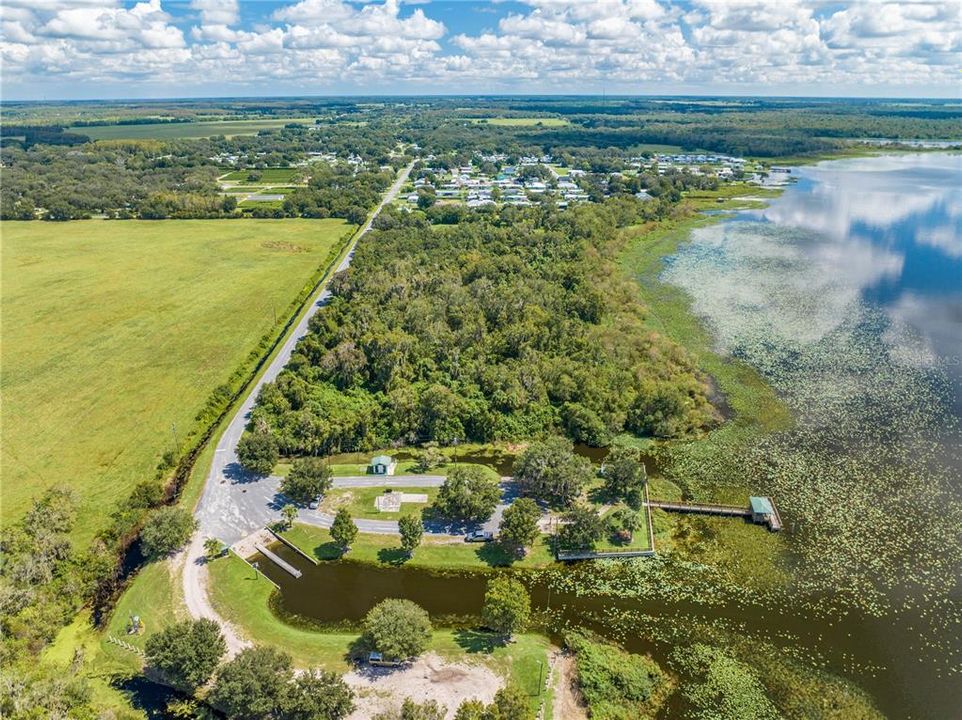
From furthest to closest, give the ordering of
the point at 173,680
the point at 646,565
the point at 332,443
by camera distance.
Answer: the point at 332,443 → the point at 646,565 → the point at 173,680

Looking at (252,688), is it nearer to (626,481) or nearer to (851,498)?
(626,481)

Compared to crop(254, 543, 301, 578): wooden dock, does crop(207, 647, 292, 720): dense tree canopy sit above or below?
above

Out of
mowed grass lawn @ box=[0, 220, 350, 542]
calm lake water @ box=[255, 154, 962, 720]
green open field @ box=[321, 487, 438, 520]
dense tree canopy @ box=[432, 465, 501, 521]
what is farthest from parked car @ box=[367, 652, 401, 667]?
mowed grass lawn @ box=[0, 220, 350, 542]

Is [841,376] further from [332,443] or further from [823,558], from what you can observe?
[332,443]

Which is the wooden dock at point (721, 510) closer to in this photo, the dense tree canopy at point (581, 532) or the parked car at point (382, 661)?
the dense tree canopy at point (581, 532)

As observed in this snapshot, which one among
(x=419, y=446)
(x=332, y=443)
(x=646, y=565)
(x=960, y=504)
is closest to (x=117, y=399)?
(x=332, y=443)

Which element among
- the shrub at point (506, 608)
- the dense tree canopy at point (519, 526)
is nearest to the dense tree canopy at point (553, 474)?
the dense tree canopy at point (519, 526)

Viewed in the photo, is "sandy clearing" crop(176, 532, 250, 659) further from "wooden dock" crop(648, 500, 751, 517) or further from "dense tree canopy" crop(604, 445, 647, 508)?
"wooden dock" crop(648, 500, 751, 517)
